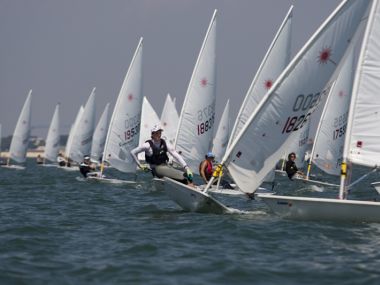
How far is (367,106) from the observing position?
12.0 meters

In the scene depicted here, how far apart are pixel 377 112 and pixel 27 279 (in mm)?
6836

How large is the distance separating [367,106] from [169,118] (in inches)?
1492

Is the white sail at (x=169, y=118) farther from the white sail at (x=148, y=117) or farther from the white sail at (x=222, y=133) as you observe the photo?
the white sail at (x=222, y=133)

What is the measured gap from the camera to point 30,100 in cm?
5341

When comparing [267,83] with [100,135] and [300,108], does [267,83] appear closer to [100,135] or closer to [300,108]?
[300,108]

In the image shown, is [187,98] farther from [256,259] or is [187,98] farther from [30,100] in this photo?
[30,100]

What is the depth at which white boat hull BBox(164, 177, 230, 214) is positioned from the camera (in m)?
13.3

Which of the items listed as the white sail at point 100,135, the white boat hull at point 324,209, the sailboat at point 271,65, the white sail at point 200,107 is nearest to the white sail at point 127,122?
the white sail at point 200,107

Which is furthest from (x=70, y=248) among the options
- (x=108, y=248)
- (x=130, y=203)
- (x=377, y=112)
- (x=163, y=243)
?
(x=130, y=203)

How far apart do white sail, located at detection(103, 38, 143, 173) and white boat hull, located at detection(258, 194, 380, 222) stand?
1711 centimetres

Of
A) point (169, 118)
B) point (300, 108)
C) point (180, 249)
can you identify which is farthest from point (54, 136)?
point (180, 249)

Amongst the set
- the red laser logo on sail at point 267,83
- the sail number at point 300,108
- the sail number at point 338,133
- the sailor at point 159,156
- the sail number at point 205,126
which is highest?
the red laser logo on sail at point 267,83

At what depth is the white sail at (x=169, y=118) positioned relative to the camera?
49.0 m

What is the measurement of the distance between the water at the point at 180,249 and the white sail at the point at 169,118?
3414 cm
